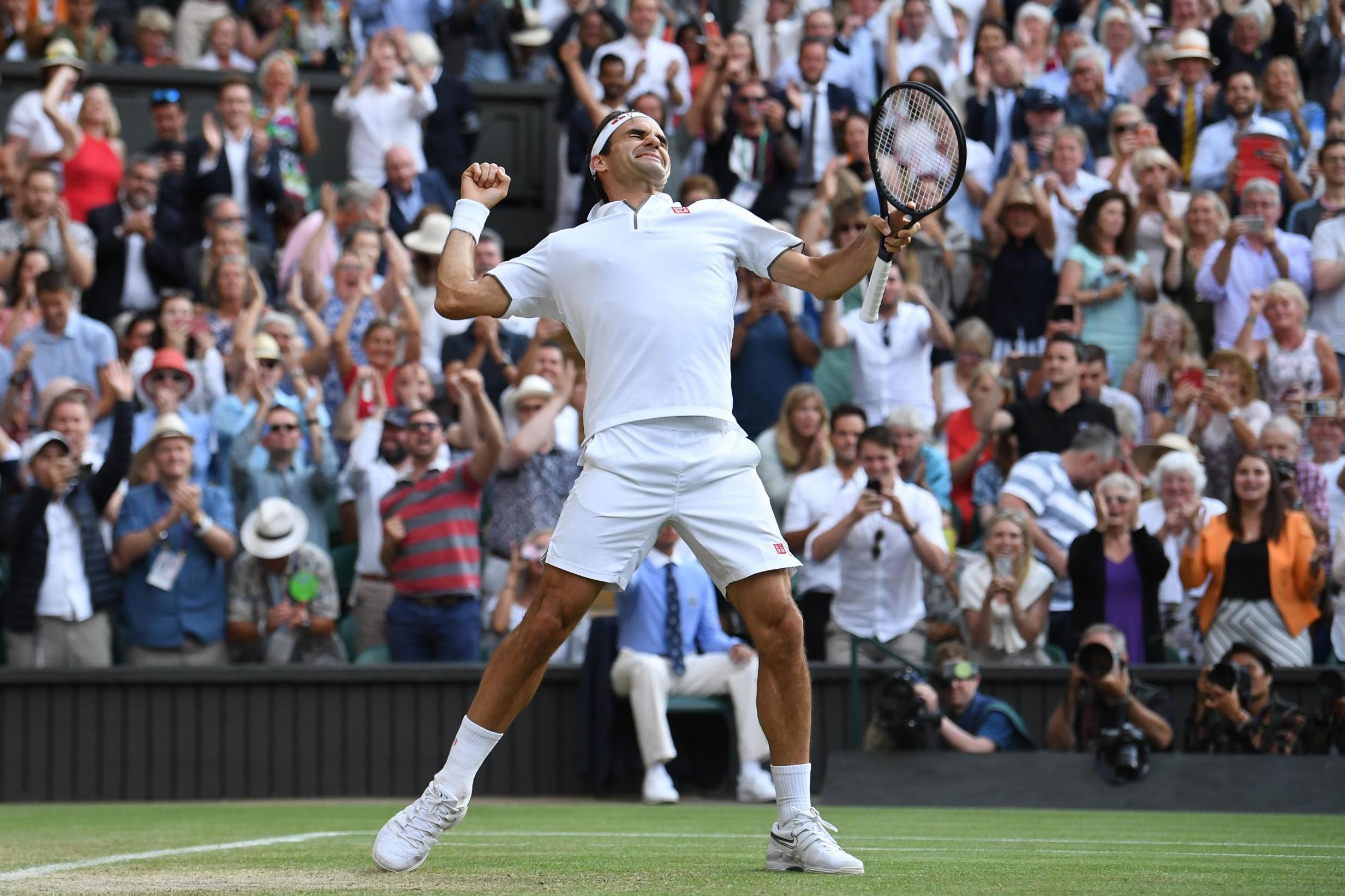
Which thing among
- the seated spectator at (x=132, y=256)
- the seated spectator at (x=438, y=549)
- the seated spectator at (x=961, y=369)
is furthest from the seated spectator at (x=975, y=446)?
the seated spectator at (x=132, y=256)

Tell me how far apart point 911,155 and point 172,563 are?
6.77 m

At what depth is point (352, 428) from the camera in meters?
13.1

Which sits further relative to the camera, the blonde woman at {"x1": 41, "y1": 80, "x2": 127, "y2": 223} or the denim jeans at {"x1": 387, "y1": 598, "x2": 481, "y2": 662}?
the blonde woman at {"x1": 41, "y1": 80, "x2": 127, "y2": 223}

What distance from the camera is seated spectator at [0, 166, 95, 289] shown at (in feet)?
47.5

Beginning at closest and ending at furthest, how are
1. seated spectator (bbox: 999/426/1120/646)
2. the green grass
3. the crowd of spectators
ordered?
the green grass → the crowd of spectators → seated spectator (bbox: 999/426/1120/646)

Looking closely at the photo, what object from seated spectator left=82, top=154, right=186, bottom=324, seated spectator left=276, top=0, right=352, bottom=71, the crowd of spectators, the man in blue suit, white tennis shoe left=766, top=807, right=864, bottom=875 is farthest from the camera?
seated spectator left=276, top=0, right=352, bottom=71

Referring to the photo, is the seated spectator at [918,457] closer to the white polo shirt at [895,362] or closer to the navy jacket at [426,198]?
the white polo shirt at [895,362]

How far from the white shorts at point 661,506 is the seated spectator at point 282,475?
6801 millimetres

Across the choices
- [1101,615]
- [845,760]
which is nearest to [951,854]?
[845,760]

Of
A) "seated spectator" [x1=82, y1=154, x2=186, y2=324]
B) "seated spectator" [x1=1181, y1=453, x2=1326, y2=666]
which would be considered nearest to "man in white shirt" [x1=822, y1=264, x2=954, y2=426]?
"seated spectator" [x1=1181, y1=453, x2=1326, y2=666]

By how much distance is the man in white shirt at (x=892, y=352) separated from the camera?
13.8m

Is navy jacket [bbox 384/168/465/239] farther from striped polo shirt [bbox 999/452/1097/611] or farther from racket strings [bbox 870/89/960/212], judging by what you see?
racket strings [bbox 870/89/960/212]

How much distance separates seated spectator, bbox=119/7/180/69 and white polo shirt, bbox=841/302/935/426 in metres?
7.67

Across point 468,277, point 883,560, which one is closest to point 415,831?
point 468,277
